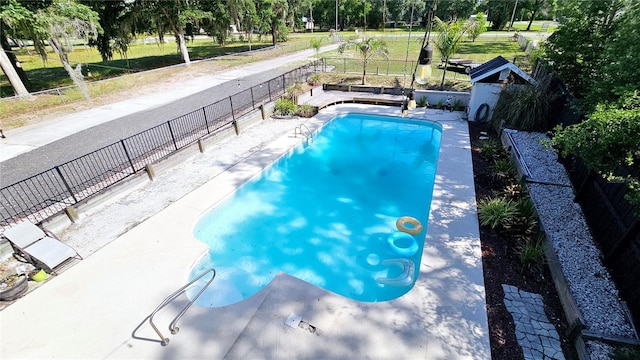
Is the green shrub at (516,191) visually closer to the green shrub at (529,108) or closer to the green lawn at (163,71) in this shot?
the green shrub at (529,108)

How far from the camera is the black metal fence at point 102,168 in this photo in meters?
7.48

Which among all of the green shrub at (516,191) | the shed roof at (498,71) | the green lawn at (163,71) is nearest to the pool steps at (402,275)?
the green shrub at (516,191)

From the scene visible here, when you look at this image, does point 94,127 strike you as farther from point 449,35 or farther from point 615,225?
point 449,35

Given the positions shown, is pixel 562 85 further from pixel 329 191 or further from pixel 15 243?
pixel 15 243

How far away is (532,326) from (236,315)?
5.12 meters

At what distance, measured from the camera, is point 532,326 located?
4.58 meters

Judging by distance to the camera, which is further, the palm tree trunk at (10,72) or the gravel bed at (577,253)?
the palm tree trunk at (10,72)

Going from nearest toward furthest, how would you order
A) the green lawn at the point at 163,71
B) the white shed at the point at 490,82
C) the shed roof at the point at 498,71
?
the shed roof at the point at 498,71 → the white shed at the point at 490,82 → the green lawn at the point at 163,71

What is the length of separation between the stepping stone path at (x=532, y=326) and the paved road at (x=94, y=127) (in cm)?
1431

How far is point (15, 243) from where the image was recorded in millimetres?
5914

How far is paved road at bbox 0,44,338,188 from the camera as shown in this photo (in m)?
10.4

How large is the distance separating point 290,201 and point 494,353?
653 centimetres

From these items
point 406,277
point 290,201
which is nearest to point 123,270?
point 290,201

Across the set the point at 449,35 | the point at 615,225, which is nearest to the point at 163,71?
the point at 449,35
